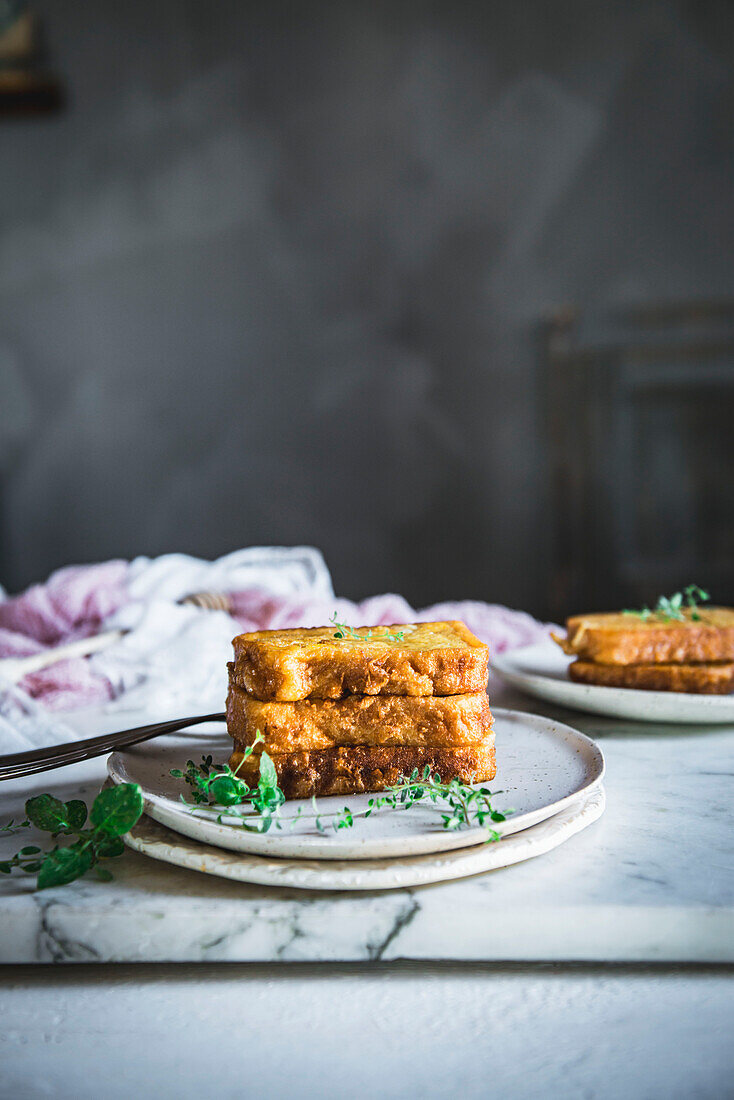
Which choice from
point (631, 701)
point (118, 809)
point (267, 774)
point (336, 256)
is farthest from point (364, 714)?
point (336, 256)

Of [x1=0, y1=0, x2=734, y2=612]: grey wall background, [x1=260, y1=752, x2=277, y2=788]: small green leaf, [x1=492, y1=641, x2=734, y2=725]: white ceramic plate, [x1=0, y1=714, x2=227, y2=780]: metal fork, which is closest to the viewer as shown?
[x1=260, y1=752, x2=277, y2=788]: small green leaf

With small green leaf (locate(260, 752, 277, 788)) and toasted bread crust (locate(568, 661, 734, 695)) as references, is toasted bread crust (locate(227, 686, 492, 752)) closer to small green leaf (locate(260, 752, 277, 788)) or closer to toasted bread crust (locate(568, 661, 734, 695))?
small green leaf (locate(260, 752, 277, 788))

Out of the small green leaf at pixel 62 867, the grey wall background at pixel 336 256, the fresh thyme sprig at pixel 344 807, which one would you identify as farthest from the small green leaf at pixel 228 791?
the grey wall background at pixel 336 256

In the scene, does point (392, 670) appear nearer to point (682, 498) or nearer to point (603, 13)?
point (682, 498)

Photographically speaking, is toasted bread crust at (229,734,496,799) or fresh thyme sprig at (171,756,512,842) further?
toasted bread crust at (229,734,496,799)

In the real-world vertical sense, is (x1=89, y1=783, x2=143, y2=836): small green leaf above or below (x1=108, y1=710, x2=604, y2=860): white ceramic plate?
above

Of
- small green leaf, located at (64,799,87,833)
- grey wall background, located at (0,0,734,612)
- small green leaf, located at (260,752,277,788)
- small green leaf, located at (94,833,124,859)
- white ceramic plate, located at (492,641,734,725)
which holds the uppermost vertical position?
grey wall background, located at (0,0,734,612)

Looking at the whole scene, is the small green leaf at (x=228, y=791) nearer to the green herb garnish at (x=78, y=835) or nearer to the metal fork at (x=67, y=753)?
the green herb garnish at (x=78, y=835)

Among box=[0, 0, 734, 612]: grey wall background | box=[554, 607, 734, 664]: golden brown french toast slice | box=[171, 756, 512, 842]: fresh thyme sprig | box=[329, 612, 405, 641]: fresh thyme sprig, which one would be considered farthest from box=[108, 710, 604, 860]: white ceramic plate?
box=[0, 0, 734, 612]: grey wall background
